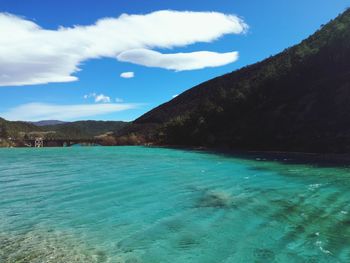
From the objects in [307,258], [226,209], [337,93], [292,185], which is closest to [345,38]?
[337,93]

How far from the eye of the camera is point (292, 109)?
85.1 metres

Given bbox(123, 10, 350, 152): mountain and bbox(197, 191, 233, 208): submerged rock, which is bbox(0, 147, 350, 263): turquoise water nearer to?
bbox(197, 191, 233, 208): submerged rock

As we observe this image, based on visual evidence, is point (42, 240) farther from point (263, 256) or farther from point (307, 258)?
point (307, 258)

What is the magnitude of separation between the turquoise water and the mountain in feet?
132

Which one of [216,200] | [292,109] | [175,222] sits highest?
[292,109]

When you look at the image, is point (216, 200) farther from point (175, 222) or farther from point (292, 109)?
point (292, 109)

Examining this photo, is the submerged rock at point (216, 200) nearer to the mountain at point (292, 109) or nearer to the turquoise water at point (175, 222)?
the turquoise water at point (175, 222)

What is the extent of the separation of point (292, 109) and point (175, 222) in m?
71.2

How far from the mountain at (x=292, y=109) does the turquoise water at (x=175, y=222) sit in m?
40.3

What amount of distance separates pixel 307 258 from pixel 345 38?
7597 cm

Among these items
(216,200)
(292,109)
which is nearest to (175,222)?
(216,200)

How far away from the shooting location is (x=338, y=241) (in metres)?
15.2

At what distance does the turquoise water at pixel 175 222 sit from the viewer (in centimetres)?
1400

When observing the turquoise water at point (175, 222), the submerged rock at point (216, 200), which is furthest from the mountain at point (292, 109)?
the submerged rock at point (216, 200)
